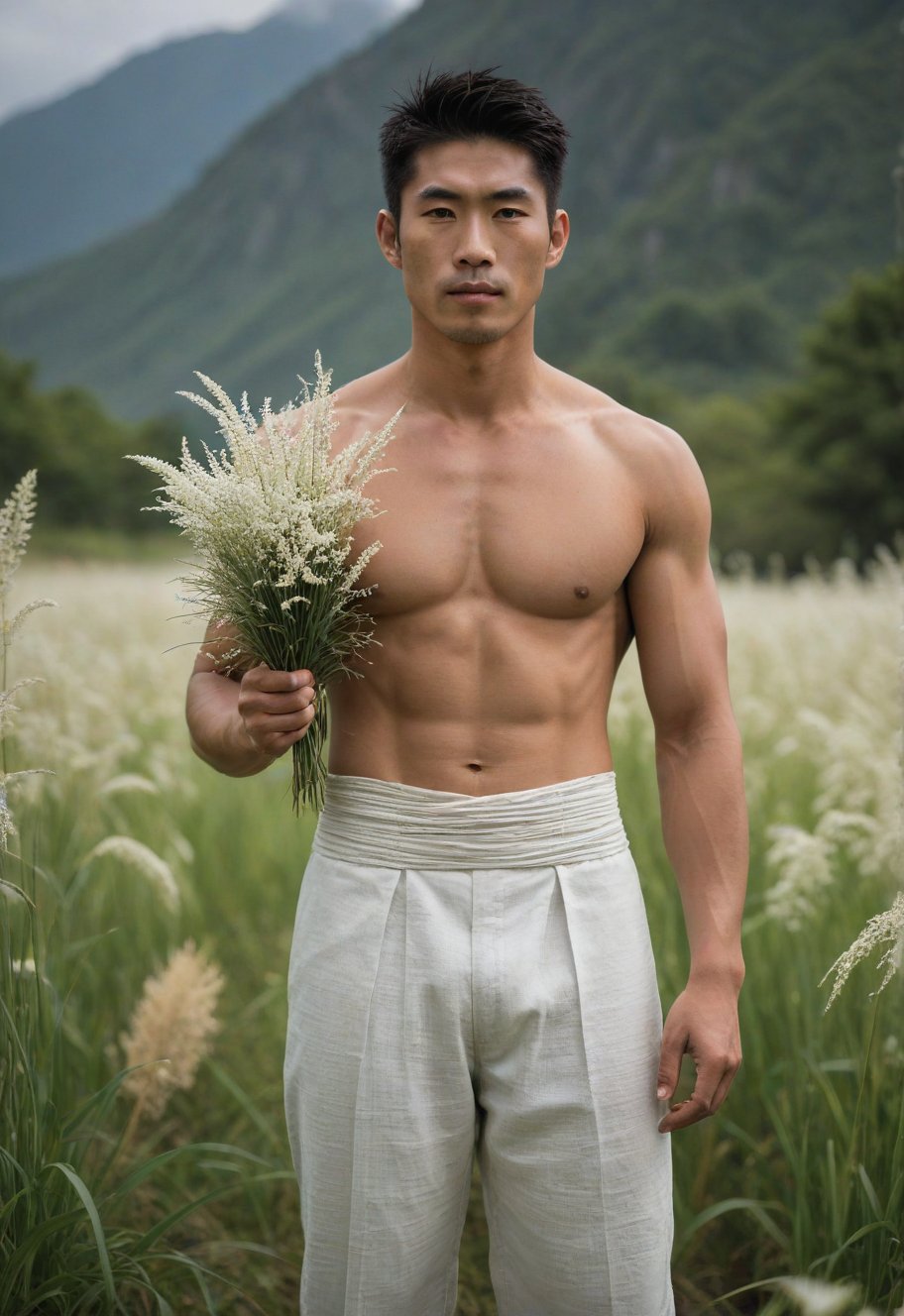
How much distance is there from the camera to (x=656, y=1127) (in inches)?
85.7

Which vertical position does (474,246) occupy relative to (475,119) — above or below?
below

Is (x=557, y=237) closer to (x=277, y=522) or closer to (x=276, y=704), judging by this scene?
(x=277, y=522)

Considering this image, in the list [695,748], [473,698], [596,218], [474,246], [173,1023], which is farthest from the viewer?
[596,218]

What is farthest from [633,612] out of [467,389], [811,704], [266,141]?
[266,141]

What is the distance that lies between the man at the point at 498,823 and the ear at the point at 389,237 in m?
0.02

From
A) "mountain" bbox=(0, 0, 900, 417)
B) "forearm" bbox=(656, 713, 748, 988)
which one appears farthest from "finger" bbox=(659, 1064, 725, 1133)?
"mountain" bbox=(0, 0, 900, 417)

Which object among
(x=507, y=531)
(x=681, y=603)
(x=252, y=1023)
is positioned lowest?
(x=252, y=1023)

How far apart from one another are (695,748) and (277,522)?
0.90 meters

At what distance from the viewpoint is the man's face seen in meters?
2.11

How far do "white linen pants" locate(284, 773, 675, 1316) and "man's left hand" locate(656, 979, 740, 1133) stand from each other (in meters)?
0.04

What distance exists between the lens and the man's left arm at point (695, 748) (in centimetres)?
218

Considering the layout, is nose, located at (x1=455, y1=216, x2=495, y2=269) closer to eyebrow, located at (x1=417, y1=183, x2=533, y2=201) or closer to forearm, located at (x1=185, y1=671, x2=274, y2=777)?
eyebrow, located at (x1=417, y1=183, x2=533, y2=201)

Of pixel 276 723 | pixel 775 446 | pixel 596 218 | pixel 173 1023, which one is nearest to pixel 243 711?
pixel 276 723

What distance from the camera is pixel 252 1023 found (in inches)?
165
